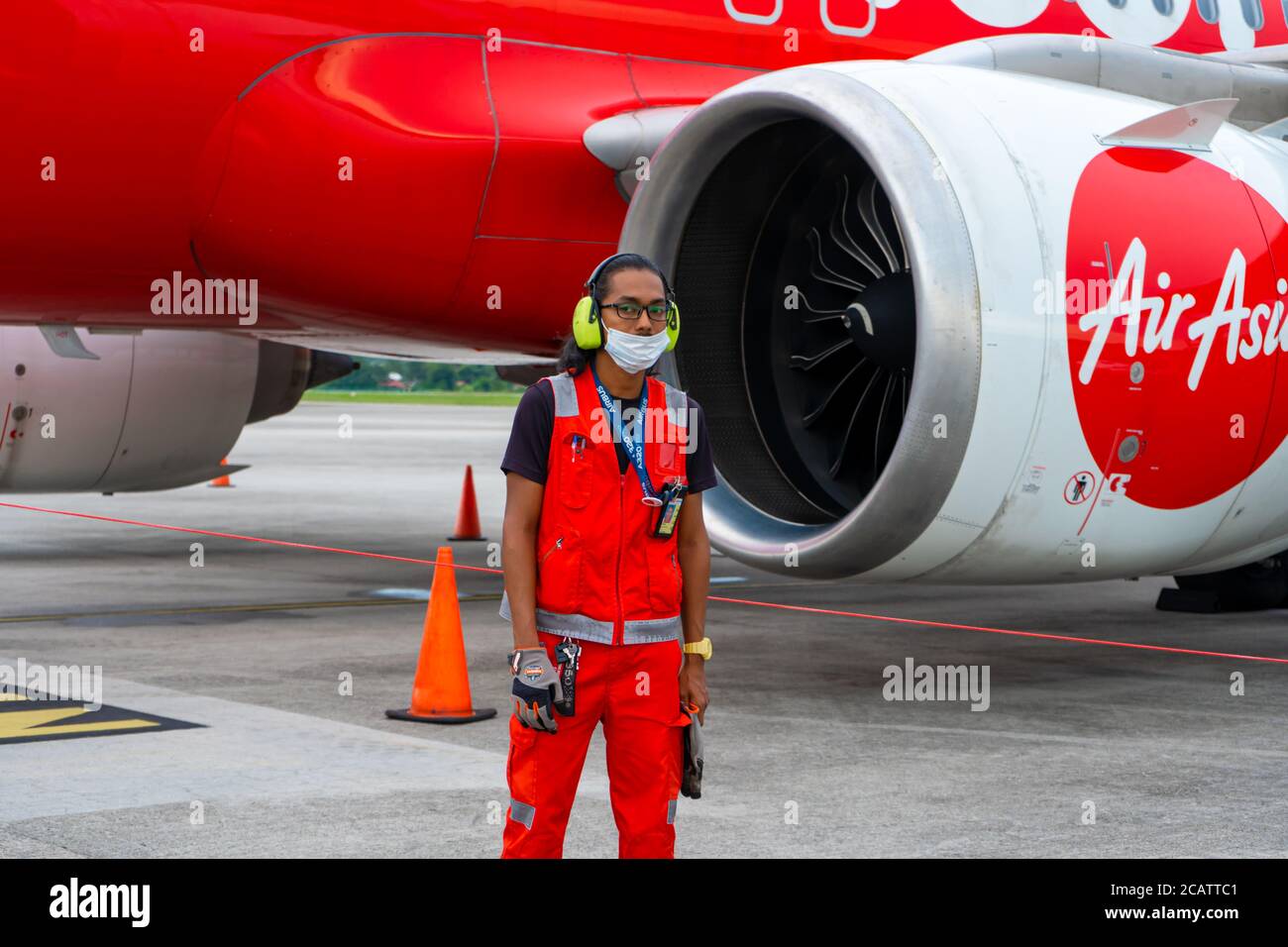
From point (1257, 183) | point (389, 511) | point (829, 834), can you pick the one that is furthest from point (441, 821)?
point (389, 511)

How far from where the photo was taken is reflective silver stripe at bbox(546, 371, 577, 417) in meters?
4.07

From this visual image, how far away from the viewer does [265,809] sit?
5.27 metres

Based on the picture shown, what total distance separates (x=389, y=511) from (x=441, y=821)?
39.0 feet

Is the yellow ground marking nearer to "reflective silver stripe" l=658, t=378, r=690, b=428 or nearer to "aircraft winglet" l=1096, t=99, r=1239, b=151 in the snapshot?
Result: "reflective silver stripe" l=658, t=378, r=690, b=428

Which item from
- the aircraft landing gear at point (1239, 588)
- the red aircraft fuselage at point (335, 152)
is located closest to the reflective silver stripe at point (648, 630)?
the red aircraft fuselage at point (335, 152)

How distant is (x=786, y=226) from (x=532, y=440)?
3884 millimetres

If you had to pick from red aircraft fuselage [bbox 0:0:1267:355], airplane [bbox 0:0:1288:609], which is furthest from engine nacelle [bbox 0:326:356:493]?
red aircraft fuselage [bbox 0:0:1267:355]

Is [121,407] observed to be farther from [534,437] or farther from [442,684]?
[534,437]

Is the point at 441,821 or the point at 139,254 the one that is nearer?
the point at 441,821

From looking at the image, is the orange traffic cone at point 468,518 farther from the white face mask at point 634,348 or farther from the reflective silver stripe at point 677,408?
the white face mask at point 634,348

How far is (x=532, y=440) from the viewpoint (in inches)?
159

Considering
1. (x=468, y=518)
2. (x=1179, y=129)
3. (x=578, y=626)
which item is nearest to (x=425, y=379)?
(x=468, y=518)

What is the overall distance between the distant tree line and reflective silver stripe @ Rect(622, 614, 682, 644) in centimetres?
8984
